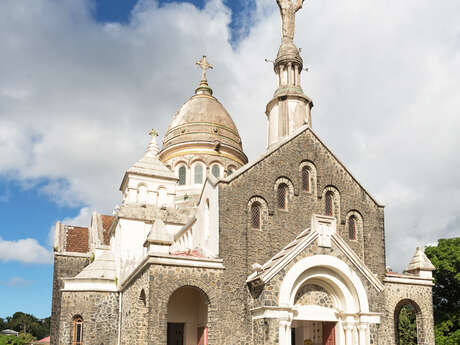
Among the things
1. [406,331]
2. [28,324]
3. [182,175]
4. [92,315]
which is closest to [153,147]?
[182,175]

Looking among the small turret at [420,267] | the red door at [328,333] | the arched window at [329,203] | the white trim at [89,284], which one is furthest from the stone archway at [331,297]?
the white trim at [89,284]

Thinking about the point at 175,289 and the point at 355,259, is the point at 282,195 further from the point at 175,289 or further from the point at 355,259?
the point at 175,289

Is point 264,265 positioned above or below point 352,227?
below

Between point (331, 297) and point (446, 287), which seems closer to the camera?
point (331, 297)

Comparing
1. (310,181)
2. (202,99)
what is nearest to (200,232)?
(310,181)

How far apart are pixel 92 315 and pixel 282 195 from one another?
11617mm

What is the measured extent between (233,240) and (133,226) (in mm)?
9294

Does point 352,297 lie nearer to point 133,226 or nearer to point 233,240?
point 233,240

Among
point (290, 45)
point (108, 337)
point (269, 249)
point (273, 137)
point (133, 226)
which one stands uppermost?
point (290, 45)

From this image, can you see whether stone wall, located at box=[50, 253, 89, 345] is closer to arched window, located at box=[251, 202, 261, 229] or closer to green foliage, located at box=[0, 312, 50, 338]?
arched window, located at box=[251, 202, 261, 229]

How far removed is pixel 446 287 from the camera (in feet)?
121

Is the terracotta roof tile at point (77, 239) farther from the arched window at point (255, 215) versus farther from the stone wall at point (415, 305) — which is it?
the stone wall at point (415, 305)

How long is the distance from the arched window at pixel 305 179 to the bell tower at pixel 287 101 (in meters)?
4.70

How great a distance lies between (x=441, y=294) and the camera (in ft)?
122
